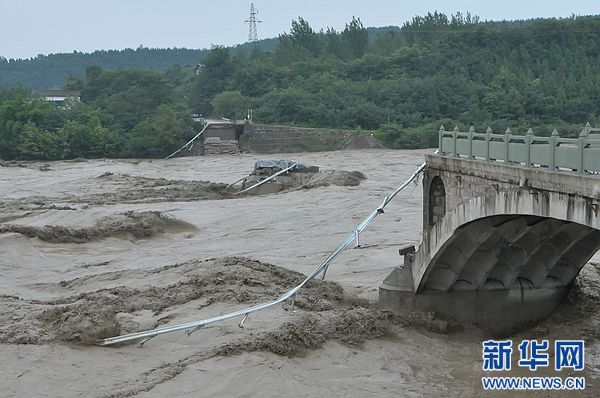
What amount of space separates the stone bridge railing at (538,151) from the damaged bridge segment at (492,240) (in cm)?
2

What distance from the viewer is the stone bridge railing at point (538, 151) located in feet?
43.9

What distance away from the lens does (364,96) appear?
9362 centimetres

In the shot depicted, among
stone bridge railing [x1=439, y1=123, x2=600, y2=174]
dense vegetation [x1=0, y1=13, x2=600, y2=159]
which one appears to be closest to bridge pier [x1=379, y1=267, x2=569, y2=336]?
stone bridge railing [x1=439, y1=123, x2=600, y2=174]

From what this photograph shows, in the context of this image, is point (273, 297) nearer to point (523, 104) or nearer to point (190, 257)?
point (190, 257)

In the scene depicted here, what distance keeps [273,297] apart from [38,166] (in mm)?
54282

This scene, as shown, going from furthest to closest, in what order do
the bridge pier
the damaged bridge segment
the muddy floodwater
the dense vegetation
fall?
1. the dense vegetation
2. the bridge pier
3. the muddy floodwater
4. the damaged bridge segment

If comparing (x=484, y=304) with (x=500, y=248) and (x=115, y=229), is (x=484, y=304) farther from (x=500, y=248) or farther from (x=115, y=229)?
(x=115, y=229)

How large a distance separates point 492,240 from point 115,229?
19.5m

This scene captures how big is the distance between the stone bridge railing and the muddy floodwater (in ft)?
13.7

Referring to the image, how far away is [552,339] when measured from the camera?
65.1 feet

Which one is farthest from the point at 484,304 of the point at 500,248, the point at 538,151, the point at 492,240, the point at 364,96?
the point at 364,96

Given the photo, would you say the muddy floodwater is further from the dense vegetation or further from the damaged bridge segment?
the dense vegetation

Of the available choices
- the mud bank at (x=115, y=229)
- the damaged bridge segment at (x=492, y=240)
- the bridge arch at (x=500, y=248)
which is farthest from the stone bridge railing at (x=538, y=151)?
the mud bank at (x=115, y=229)

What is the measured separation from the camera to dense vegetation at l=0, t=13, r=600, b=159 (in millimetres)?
78562
